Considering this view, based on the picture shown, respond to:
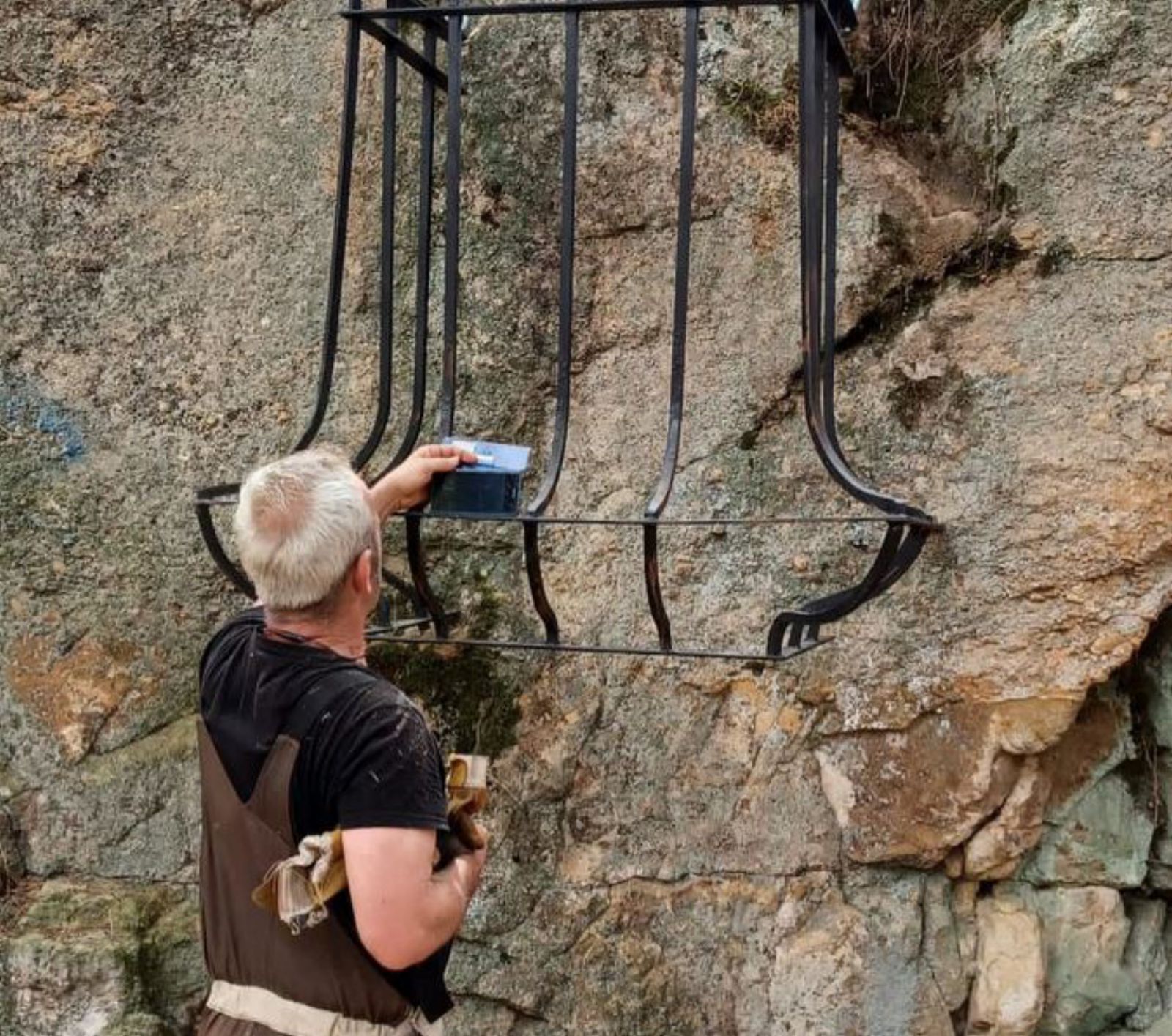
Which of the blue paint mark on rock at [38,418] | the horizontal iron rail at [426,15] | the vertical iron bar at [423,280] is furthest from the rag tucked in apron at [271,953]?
the horizontal iron rail at [426,15]

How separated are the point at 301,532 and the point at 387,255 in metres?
0.76

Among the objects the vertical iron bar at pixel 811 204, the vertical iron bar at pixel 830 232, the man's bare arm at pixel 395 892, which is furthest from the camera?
the vertical iron bar at pixel 830 232

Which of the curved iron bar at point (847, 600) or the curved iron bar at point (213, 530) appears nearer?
the curved iron bar at point (847, 600)

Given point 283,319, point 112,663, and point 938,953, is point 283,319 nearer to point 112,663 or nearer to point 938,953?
point 112,663

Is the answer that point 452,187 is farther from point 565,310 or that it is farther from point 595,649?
point 595,649

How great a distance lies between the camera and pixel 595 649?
2357 millimetres

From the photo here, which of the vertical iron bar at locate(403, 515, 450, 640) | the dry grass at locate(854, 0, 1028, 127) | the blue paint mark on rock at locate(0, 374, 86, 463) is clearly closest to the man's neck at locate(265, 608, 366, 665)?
the vertical iron bar at locate(403, 515, 450, 640)

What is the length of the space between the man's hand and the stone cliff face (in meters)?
0.51

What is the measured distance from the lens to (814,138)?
6.98 feet

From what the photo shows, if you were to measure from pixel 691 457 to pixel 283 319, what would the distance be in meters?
0.78

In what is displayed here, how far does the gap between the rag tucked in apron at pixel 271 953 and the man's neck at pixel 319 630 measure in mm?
133

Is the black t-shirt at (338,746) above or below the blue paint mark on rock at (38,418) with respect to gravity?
below

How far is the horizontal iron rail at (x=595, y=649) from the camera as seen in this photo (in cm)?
222

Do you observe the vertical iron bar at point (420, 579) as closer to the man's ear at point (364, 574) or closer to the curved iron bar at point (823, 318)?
the man's ear at point (364, 574)
